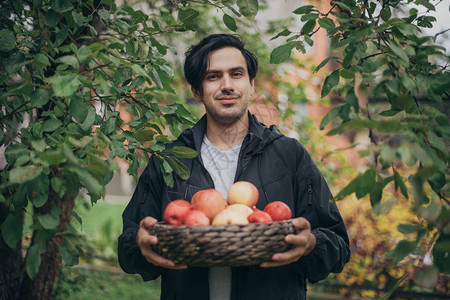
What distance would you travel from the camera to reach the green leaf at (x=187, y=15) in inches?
Answer: 85.6

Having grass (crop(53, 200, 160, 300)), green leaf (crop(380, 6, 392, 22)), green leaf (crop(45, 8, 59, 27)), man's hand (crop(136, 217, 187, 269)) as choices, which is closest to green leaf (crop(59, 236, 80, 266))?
man's hand (crop(136, 217, 187, 269))

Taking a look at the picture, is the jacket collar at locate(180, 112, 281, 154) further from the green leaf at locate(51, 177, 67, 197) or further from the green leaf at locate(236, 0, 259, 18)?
the green leaf at locate(51, 177, 67, 197)

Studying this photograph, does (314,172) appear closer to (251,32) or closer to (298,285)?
(298,285)

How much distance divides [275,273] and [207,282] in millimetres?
308

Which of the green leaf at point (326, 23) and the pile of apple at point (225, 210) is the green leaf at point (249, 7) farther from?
the pile of apple at point (225, 210)

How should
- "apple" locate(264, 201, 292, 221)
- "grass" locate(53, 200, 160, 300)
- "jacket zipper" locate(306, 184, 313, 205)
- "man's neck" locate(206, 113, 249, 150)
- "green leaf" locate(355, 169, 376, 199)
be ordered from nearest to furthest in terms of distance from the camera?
"green leaf" locate(355, 169, 376, 199) → "apple" locate(264, 201, 292, 221) → "jacket zipper" locate(306, 184, 313, 205) → "man's neck" locate(206, 113, 249, 150) → "grass" locate(53, 200, 160, 300)

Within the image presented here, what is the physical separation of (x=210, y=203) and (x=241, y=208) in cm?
14

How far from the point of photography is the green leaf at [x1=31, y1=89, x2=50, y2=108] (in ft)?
5.23

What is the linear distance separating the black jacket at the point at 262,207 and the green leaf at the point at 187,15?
0.56 meters

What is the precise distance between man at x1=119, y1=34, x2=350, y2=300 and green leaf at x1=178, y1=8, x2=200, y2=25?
15 centimetres

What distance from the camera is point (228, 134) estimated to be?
2.27m

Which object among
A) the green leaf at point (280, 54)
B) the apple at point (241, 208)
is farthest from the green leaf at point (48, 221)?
the green leaf at point (280, 54)

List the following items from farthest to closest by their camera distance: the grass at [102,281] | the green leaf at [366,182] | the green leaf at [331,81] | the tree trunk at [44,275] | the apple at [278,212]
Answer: the grass at [102,281] < the tree trunk at [44,275] < the green leaf at [331,81] < the apple at [278,212] < the green leaf at [366,182]

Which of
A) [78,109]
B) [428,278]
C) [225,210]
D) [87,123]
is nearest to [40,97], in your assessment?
[78,109]
